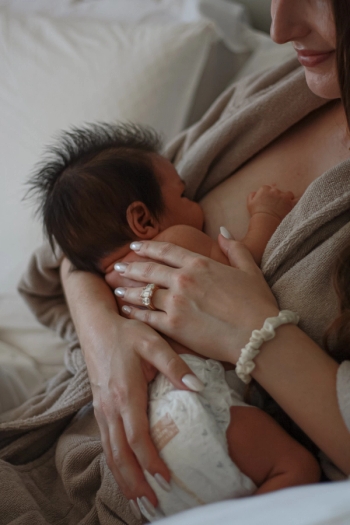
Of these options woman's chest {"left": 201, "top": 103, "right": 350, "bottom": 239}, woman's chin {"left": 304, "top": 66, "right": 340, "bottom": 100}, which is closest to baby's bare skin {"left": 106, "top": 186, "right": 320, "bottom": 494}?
woman's chest {"left": 201, "top": 103, "right": 350, "bottom": 239}

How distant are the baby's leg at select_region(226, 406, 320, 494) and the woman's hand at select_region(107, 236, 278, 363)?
97 mm

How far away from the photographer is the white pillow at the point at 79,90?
143cm

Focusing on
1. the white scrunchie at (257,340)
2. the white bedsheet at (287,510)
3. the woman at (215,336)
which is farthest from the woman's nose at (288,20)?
the white bedsheet at (287,510)

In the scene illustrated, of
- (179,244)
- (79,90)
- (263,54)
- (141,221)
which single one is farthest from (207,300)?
(263,54)

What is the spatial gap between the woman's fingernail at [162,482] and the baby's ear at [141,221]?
424 millimetres

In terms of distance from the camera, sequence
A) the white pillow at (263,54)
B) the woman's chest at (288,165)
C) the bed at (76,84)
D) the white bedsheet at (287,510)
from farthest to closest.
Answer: the white pillow at (263,54) < the bed at (76,84) < the woman's chest at (288,165) < the white bedsheet at (287,510)

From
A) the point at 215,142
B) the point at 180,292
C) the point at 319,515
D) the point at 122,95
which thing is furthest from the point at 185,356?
the point at 122,95

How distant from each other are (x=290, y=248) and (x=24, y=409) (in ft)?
2.04

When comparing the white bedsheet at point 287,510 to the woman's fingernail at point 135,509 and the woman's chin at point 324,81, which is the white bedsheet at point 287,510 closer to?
the woman's fingernail at point 135,509

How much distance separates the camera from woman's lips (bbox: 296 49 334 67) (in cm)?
81

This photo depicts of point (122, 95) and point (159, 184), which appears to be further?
point (122, 95)

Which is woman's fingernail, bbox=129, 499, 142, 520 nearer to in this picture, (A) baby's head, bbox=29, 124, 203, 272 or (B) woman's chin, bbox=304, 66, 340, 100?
(A) baby's head, bbox=29, 124, 203, 272

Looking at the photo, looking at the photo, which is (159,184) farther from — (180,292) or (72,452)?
(72,452)

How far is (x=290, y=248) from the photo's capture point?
801 mm
